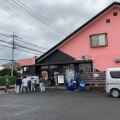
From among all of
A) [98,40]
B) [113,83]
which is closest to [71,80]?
[98,40]

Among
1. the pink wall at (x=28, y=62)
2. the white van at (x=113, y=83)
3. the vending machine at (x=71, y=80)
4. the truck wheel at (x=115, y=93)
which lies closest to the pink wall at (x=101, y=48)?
the vending machine at (x=71, y=80)

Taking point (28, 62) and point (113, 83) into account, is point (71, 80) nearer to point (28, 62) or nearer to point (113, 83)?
point (113, 83)

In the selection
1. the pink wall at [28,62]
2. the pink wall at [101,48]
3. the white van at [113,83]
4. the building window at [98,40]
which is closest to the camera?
the white van at [113,83]

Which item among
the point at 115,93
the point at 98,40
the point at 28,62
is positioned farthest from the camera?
the point at 28,62

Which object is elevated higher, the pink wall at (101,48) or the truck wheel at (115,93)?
the pink wall at (101,48)

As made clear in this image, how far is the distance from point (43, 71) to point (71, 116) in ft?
63.9

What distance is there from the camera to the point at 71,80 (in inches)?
953

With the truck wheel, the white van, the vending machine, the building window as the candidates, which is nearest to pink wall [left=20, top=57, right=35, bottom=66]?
the vending machine

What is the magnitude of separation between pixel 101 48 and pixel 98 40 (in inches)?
37.9

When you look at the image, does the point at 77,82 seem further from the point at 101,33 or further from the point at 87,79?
the point at 101,33

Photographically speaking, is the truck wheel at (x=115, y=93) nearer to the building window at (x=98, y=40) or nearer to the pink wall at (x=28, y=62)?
the building window at (x=98, y=40)

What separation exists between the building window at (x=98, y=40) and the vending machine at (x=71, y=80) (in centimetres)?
408

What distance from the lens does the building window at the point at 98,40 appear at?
2516cm

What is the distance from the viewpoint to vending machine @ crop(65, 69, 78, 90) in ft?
78.8
